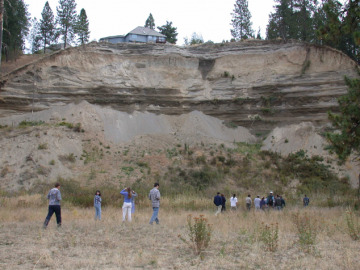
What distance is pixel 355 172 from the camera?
85.3 ft

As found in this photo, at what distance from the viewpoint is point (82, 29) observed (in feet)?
183

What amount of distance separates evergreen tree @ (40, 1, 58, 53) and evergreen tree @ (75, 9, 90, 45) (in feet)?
10.8

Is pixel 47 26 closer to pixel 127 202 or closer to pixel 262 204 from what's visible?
pixel 262 204

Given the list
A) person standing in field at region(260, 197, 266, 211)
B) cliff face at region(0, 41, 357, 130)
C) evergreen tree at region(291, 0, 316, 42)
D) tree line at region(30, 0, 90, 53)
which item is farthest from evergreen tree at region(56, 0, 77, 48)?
person standing in field at region(260, 197, 266, 211)

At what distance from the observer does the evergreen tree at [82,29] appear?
55287mm

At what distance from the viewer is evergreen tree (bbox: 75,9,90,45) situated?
181ft

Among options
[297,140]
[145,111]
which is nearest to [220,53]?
[145,111]

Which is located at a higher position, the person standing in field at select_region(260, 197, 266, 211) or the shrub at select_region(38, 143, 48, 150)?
the shrub at select_region(38, 143, 48, 150)

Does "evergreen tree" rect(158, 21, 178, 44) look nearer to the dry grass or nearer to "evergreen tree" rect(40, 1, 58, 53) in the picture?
"evergreen tree" rect(40, 1, 58, 53)

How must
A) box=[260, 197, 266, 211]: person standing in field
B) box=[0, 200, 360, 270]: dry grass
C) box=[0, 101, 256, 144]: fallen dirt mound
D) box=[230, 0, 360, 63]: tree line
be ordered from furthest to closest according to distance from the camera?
box=[230, 0, 360, 63]: tree line < box=[0, 101, 256, 144]: fallen dirt mound < box=[260, 197, 266, 211]: person standing in field < box=[0, 200, 360, 270]: dry grass

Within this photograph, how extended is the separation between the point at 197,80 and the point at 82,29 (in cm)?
2738

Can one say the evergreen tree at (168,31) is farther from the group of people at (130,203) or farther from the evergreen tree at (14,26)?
the group of people at (130,203)

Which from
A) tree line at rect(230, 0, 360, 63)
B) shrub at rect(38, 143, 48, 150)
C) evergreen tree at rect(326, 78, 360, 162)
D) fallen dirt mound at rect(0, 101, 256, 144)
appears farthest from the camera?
tree line at rect(230, 0, 360, 63)

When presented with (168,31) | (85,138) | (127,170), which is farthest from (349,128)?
(168,31)
